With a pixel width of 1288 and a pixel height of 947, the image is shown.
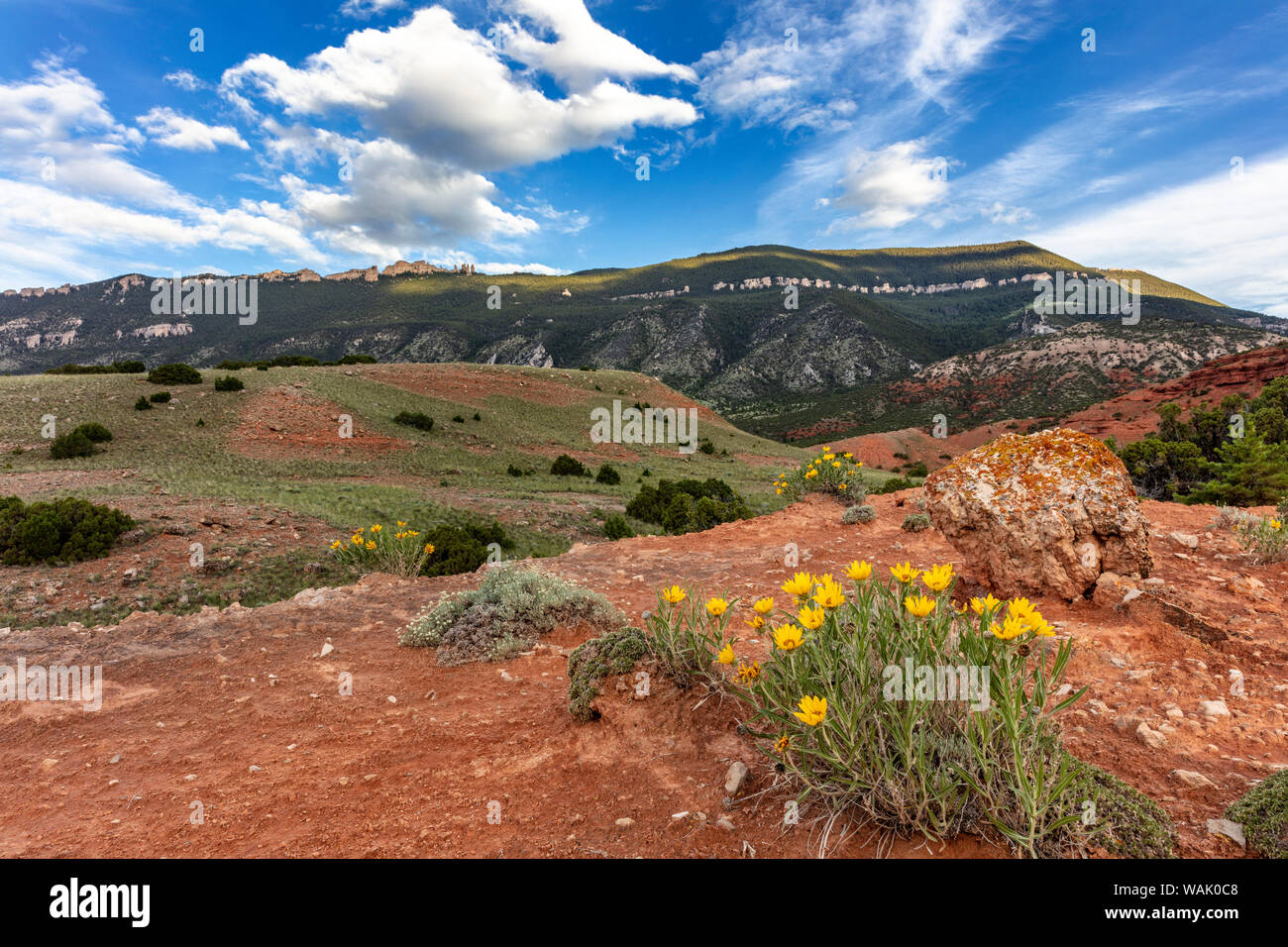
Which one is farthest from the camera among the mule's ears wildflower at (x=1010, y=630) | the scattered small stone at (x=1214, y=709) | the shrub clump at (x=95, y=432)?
the shrub clump at (x=95, y=432)

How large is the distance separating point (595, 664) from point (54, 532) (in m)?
12.4

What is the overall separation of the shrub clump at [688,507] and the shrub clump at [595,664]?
34.2 feet

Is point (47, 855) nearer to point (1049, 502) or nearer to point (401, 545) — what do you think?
point (401, 545)

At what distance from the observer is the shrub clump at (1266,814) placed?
179cm

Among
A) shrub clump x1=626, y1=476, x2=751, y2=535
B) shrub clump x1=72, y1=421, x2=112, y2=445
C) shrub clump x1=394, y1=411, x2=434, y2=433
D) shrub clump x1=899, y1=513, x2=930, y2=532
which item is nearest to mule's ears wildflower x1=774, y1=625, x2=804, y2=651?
shrub clump x1=899, y1=513, x2=930, y2=532

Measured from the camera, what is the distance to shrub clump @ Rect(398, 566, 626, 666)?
5.07 metres

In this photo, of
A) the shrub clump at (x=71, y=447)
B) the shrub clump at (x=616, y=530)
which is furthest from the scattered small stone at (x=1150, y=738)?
the shrub clump at (x=71, y=447)

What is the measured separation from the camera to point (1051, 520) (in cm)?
461

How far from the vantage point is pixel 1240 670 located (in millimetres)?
3234

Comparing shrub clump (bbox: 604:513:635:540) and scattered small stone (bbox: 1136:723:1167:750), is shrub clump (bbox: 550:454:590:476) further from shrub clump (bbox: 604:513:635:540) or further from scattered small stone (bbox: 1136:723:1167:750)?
scattered small stone (bbox: 1136:723:1167:750)

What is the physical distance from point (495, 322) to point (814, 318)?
184 ft

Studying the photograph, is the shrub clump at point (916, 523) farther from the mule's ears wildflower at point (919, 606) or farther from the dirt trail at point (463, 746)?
the mule's ears wildflower at point (919, 606)

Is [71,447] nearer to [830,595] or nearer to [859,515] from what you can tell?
[859,515]
